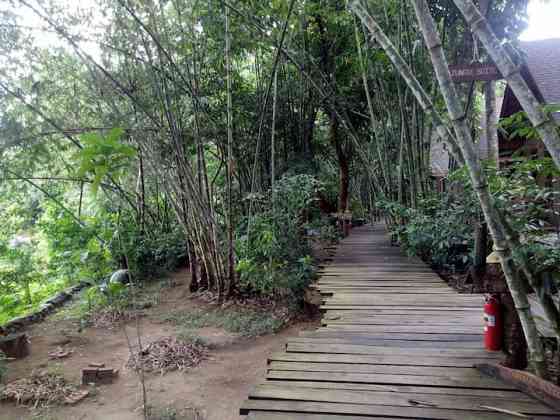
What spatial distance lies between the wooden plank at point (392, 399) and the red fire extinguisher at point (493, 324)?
34 centimetres

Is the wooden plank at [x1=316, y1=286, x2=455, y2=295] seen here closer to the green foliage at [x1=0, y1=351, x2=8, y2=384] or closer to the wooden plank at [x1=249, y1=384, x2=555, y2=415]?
the wooden plank at [x1=249, y1=384, x2=555, y2=415]

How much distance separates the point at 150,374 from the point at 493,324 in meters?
2.28

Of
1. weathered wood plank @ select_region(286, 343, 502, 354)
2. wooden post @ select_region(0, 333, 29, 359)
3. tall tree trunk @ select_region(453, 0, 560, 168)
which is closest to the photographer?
tall tree trunk @ select_region(453, 0, 560, 168)

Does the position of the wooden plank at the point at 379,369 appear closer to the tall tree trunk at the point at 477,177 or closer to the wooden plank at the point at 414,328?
the tall tree trunk at the point at 477,177

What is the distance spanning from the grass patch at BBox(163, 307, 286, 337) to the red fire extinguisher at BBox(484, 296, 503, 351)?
2107 mm

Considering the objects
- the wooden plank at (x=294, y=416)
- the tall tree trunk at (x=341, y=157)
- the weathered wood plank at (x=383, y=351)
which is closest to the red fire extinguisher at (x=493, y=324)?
the weathered wood plank at (x=383, y=351)

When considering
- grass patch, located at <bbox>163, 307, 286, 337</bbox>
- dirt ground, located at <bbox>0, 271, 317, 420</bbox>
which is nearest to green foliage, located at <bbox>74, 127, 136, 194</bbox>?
dirt ground, located at <bbox>0, 271, 317, 420</bbox>

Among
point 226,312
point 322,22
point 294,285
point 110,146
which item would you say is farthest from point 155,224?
point 110,146

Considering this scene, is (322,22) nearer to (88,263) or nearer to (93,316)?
(88,263)

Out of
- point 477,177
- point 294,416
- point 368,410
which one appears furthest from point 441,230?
point 294,416

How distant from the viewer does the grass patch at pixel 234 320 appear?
348cm

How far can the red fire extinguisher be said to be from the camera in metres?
1.54

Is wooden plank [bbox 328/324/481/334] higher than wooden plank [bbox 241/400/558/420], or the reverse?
wooden plank [bbox 328/324/481/334]

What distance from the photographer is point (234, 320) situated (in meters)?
3.69
